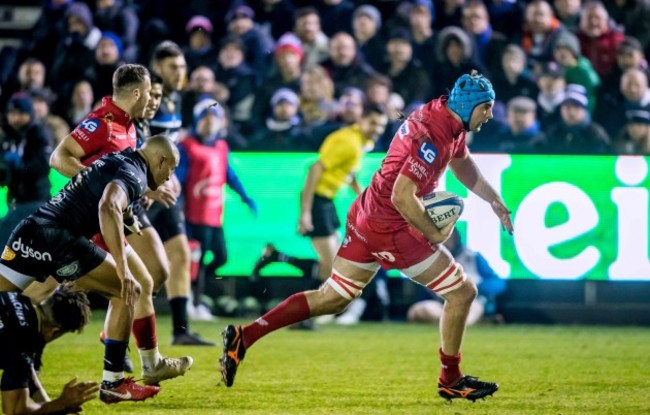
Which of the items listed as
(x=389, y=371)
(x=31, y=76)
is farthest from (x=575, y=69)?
(x=389, y=371)

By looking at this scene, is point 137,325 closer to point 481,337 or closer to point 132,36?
point 481,337

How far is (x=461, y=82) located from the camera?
886 centimetres

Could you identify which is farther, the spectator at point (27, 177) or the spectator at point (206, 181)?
the spectator at point (206, 181)

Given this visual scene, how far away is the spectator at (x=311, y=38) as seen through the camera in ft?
58.5

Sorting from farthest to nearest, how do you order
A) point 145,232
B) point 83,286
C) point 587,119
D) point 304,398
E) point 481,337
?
point 587,119
point 481,337
point 145,232
point 304,398
point 83,286

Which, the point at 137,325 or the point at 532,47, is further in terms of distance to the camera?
the point at 532,47

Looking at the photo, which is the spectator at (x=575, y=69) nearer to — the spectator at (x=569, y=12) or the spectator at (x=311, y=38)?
the spectator at (x=569, y=12)

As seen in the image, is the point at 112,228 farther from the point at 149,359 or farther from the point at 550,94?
the point at 550,94

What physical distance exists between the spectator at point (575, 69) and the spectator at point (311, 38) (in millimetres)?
3095

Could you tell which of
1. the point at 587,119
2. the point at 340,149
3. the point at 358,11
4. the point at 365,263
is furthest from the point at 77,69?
the point at 365,263

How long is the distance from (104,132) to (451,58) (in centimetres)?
844

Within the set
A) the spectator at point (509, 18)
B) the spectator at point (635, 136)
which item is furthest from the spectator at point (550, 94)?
the spectator at point (509, 18)

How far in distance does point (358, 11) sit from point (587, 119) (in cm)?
369

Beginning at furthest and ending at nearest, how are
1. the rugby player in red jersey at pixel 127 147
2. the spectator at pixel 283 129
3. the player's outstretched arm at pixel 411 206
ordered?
the spectator at pixel 283 129 < the rugby player in red jersey at pixel 127 147 < the player's outstretched arm at pixel 411 206
